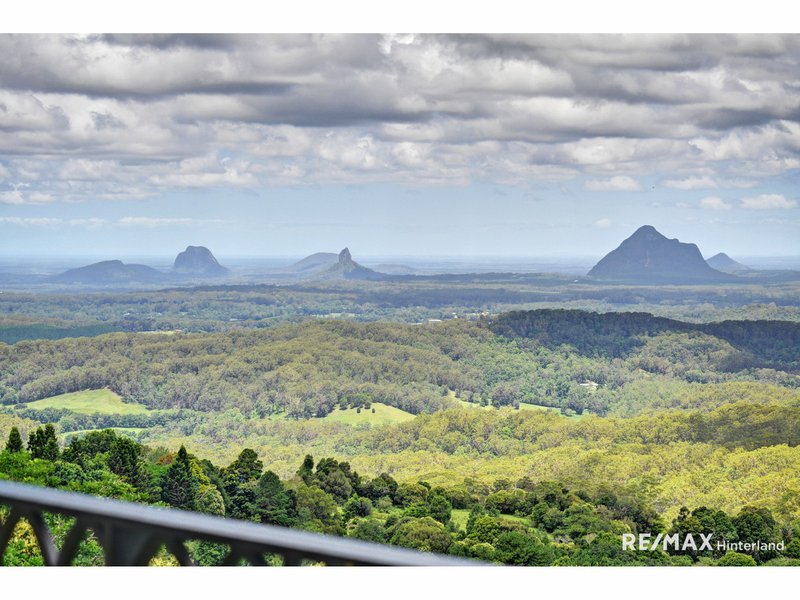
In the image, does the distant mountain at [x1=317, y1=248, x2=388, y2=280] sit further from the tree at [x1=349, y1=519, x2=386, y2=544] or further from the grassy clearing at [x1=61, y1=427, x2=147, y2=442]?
the tree at [x1=349, y1=519, x2=386, y2=544]

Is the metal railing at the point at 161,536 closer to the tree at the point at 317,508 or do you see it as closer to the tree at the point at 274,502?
the tree at the point at 317,508

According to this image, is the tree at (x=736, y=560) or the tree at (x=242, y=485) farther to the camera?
the tree at (x=242, y=485)

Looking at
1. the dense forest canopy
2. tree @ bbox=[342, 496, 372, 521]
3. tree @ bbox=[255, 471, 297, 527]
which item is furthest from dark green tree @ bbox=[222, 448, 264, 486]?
tree @ bbox=[342, 496, 372, 521]

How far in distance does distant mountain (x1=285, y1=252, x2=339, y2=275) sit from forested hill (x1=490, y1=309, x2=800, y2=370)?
139 ft

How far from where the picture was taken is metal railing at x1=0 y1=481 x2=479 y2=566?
→ 4.49 ft

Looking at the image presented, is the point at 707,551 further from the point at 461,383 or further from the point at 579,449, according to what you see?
the point at 461,383

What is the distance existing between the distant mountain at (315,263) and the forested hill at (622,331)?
4232cm

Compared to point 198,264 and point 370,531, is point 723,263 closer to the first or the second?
point 198,264

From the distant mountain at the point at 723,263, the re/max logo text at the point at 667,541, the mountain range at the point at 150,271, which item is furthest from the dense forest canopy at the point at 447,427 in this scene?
the distant mountain at the point at 723,263

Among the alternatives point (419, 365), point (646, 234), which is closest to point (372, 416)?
point (419, 365)

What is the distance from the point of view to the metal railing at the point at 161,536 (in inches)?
53.9

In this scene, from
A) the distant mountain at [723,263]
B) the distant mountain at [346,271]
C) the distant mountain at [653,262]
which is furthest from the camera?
the distant mountain at [723,263]

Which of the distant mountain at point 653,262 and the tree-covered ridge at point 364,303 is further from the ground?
the distant mountain at point 653,262

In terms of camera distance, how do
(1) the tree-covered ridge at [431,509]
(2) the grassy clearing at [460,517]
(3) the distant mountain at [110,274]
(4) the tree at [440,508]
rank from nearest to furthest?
1. (1) the tree-covered ridge at [431,509]
2. (4) the tree at [440,508]
3. (2) the grassy clearing at [460,517]
4. (3) the distant mountain at [110,274]
